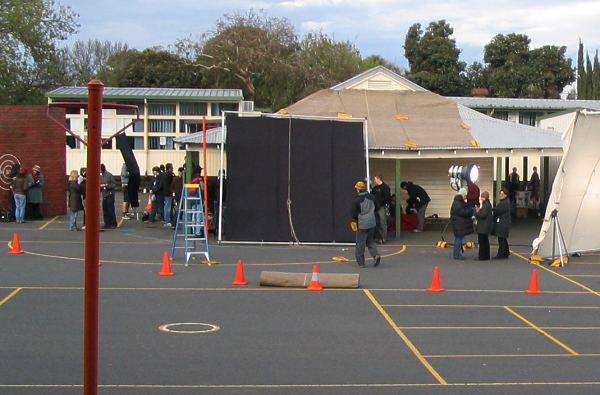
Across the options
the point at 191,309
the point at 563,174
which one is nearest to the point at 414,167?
the point at 563,174

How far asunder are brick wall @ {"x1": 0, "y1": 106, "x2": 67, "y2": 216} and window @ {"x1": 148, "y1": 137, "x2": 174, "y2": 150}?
12755 millimetres

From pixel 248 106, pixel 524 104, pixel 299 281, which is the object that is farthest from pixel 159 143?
pixel 299 281

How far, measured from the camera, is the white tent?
62.5 feet

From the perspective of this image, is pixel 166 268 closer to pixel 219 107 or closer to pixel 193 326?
pixel 193 326

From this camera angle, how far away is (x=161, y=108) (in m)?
40.4

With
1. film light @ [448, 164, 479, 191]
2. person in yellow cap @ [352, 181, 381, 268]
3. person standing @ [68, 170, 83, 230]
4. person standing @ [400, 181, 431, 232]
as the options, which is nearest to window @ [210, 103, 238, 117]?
person standing @ [400, 181, 431, 232]

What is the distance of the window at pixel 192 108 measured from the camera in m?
40.5

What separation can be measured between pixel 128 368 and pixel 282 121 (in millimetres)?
13508

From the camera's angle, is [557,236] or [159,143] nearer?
[557,236]

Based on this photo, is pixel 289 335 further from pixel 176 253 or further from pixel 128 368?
pixel 176 253

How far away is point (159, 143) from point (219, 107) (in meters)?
3.49

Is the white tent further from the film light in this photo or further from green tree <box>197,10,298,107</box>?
green tree <box>197,10,298,107</box>

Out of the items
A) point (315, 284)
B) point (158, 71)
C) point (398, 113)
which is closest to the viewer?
point (315, 284)

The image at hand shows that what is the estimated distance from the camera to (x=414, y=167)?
29.8 meters
